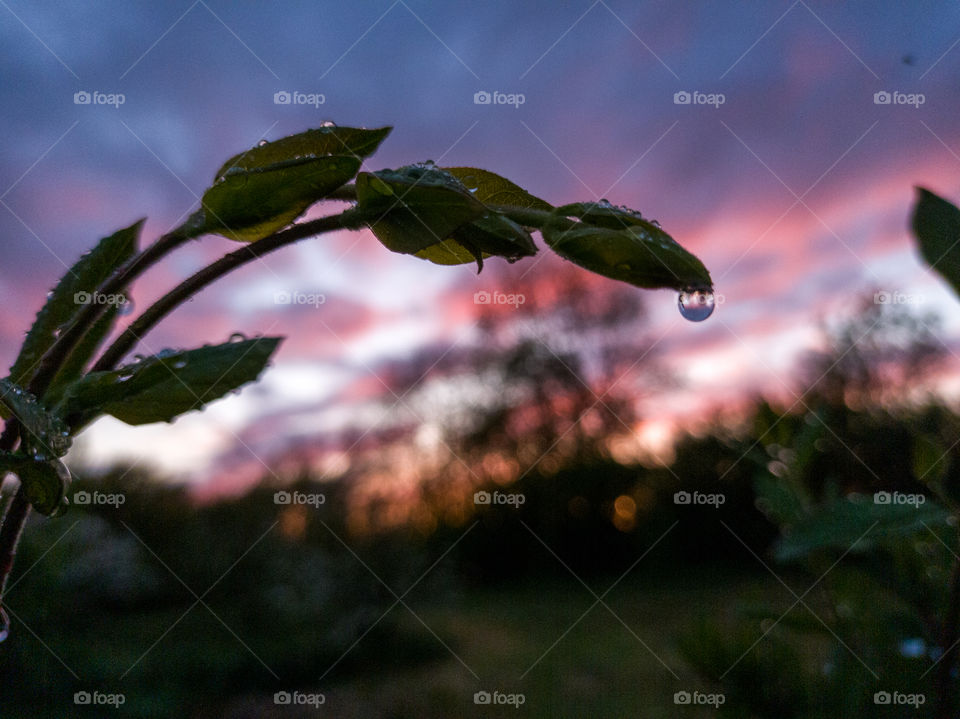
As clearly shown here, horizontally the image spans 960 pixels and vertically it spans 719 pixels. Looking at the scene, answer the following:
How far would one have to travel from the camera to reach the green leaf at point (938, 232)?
1.56ft

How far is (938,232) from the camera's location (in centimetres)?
48

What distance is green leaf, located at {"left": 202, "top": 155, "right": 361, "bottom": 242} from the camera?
1.20ft

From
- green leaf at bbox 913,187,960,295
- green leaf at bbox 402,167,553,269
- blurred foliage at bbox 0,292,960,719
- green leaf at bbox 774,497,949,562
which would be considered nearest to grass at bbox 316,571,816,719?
blurred foliage at bbox 0,292,960,719

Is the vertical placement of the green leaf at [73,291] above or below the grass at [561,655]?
above

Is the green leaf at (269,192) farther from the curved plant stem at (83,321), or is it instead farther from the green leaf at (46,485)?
the green leaf at (46,485)

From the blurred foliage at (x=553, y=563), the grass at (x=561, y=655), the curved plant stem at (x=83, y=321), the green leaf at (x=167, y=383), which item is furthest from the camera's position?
the grass at (x=561, y=655)

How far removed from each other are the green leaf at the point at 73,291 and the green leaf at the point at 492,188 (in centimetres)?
Result: 21

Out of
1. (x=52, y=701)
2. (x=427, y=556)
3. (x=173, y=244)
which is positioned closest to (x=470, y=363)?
(x=427, y=556)

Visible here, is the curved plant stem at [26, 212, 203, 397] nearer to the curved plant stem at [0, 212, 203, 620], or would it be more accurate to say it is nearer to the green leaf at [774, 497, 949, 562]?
the curved plant stem at [0, 212, 203, 620]

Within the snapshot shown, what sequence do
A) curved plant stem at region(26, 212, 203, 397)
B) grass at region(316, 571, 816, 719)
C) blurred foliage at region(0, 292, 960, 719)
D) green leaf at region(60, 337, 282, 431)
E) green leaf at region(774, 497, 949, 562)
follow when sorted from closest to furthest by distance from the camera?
green leaf at region(60, 337, 282, 431), curved plant stem at region(26, 212, 203, 397), green leaf at region(774, 497, 949, 562), blurred foliage at region(0, 292, 960, 719), grass at region(316, 571, 816, 719)

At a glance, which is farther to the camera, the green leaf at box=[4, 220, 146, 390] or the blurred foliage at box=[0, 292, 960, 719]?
the blurred foliage at box=[0, 292, 960, 719]

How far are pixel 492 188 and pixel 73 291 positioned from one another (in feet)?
0.89

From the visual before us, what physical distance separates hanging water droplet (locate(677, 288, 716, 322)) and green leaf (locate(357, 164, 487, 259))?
12 centimetres

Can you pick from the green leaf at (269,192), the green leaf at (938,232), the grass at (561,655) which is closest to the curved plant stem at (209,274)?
the green leaf at (269,192)
